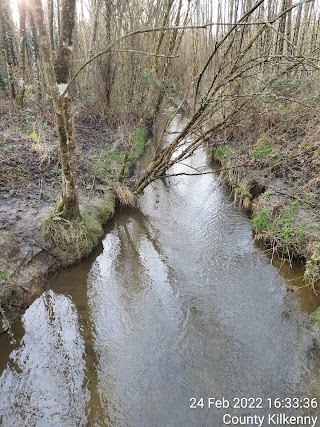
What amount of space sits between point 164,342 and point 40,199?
3.60m

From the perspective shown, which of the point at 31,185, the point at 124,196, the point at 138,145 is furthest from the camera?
the point at 138,145

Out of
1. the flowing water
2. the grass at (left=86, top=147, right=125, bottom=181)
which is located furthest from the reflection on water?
the grass at (left=86, top=147, right=125, bottom=181)

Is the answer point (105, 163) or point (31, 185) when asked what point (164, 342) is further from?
point (105, 163)

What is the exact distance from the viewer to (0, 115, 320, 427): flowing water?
3.20 m

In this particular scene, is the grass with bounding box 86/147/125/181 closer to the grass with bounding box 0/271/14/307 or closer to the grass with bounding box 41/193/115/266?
the grass with bounding box 41/193/115/266

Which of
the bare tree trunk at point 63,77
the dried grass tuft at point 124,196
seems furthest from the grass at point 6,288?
the dried grass tuft at point 124,196

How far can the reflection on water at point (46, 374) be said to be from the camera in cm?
312

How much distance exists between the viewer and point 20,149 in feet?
23.9

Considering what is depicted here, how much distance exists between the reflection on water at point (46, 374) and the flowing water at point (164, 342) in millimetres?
11

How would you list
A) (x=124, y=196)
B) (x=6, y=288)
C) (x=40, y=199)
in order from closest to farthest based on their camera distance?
(x=6, y=288) → (x=40, y=199) → (x=124, y=196)

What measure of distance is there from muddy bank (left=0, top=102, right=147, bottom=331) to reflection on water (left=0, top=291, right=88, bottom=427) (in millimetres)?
388

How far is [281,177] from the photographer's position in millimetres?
7195

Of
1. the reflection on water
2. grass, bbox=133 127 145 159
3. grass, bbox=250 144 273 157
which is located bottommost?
the reflection on water

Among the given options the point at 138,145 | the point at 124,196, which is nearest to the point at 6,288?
the point at 124,196
